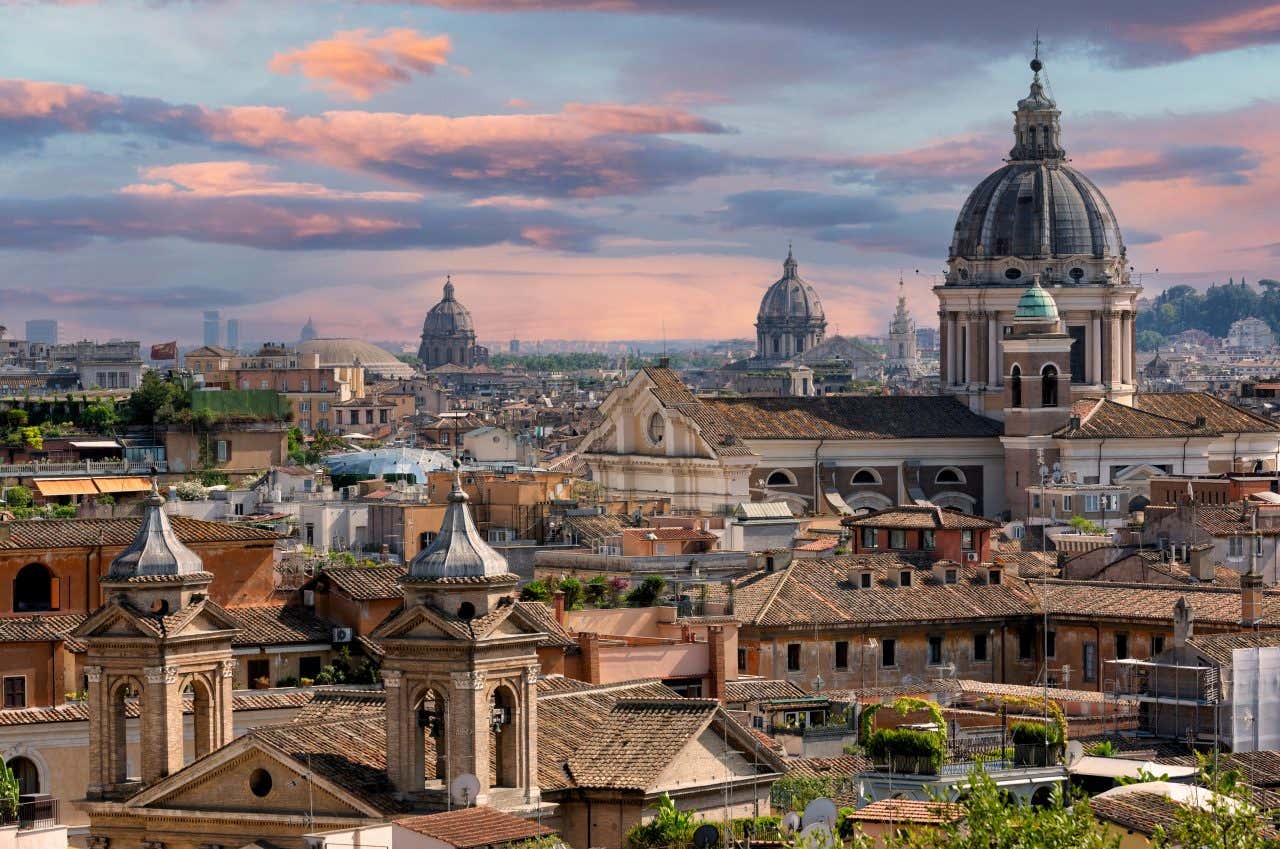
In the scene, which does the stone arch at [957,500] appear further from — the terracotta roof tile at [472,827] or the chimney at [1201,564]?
the terracotta roof tile at [472,827]

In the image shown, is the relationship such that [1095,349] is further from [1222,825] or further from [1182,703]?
[1222,825]

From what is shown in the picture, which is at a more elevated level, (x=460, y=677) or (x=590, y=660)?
(x=460, y=677)

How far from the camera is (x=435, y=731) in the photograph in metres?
28.7

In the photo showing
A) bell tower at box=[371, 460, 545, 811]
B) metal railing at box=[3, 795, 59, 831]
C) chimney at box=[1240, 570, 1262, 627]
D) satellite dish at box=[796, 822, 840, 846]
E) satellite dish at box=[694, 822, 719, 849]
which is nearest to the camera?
satellite dish at box=[796, 822, 840, 846]

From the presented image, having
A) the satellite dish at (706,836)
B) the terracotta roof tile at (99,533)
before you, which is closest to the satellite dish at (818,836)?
the satellite dish at (706,836)

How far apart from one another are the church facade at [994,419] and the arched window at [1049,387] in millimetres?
35

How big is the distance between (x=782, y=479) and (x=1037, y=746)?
152ft

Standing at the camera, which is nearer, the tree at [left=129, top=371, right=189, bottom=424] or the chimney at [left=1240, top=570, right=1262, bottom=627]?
the chimney at [left=1240, top=570, right=1262, bottom=627]

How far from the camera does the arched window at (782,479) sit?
258 feet

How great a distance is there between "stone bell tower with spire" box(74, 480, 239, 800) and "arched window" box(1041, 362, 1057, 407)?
51.9 metres

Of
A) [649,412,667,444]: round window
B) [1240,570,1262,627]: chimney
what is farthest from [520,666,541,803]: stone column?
[649,412,667,444]: round window

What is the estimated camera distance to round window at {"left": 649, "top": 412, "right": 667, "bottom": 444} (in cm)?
7862

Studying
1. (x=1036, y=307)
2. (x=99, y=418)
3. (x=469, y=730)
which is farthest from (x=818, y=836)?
(x=99, y=418)

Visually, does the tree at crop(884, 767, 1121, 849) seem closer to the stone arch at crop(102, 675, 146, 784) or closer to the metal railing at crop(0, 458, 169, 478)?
the stone arch at crop(102, 675, 146, 784)
